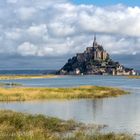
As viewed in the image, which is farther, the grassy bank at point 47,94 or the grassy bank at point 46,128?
the grassy bank at point 47,94

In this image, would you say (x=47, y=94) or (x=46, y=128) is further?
(x=47, y=94)

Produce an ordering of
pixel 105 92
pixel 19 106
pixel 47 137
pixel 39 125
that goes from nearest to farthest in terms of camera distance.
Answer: pixel 47 137 → pixel 39 125 → pixel 19 106 → pixel 105 92

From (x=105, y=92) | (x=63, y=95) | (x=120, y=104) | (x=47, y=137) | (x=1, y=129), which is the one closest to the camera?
(x=47, y=137)

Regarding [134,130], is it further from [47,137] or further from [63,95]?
[63,95]

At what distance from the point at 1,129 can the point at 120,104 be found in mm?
35279

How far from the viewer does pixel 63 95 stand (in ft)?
250

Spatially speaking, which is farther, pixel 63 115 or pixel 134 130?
pixel 63 115

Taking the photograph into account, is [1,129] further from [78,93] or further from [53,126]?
[78,93]

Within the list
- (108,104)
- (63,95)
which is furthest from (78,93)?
(108,104)

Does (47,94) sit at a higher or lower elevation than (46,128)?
higher

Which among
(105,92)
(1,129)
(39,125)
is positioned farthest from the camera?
(105,92)

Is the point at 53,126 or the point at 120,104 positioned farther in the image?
the point at 120,104

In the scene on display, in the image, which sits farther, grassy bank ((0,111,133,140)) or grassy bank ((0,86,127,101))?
grassy bank ((0,86,127,101))

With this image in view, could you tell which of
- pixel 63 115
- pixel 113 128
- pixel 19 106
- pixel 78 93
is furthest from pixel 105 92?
pixel 113 128
